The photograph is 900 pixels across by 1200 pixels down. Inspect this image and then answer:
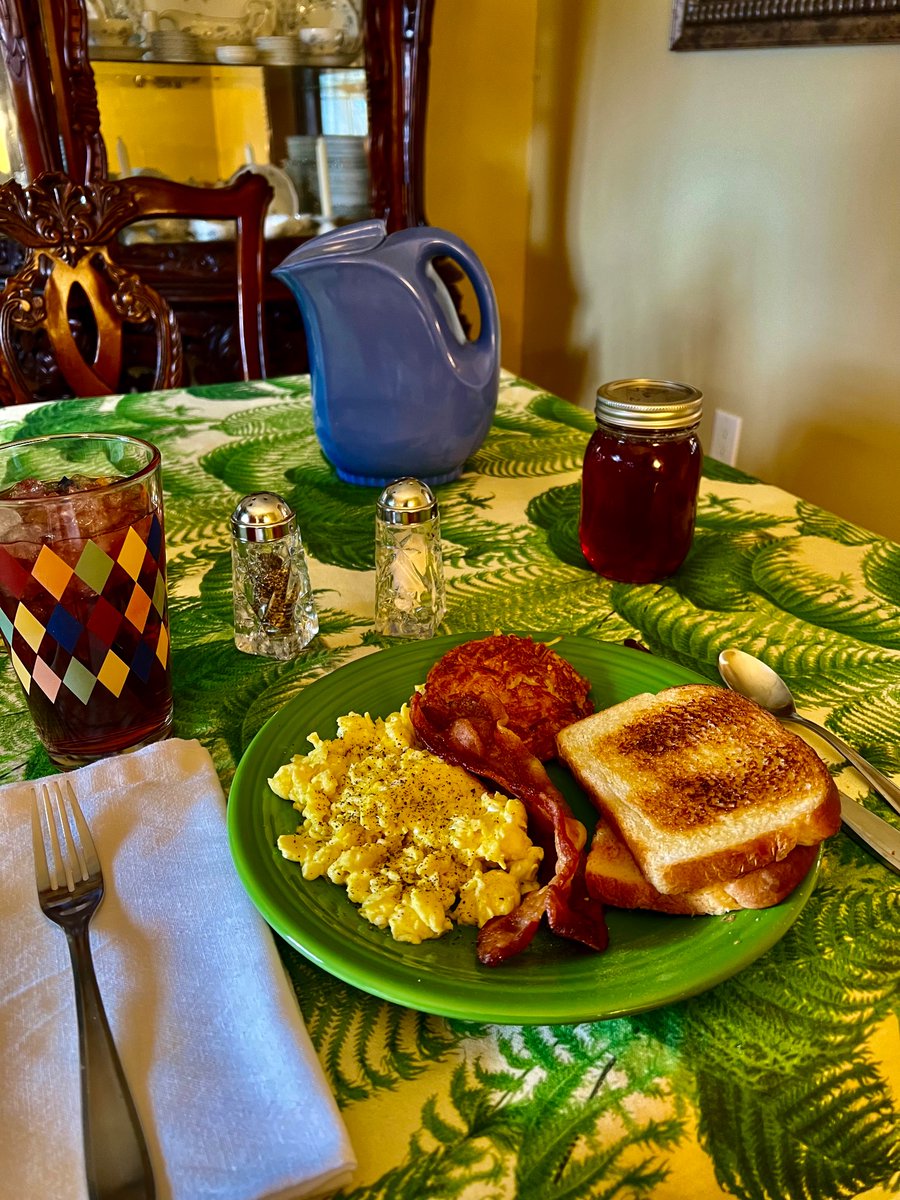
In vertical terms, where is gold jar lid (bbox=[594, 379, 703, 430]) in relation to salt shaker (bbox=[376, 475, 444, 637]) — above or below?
above

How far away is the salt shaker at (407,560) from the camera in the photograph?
768mm

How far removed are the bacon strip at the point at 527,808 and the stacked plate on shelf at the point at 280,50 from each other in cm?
208

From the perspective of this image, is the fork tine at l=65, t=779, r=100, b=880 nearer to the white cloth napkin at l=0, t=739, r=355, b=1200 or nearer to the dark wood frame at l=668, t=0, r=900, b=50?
the white cloth napkin at l=0, t=739, r=355, b=1200

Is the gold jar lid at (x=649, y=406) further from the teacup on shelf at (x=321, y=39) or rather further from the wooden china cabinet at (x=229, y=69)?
the teacup on shelf at (x=321, y=39)

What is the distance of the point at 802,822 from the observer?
1.55 feet

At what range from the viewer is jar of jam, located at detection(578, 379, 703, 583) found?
31.1 inches

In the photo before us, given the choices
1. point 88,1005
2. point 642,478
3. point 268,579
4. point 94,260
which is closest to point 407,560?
point 268,579

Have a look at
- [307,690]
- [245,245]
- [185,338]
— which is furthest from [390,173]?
[307,690]

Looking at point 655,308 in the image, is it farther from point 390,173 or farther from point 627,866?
point 627,866

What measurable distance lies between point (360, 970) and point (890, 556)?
0.74 m

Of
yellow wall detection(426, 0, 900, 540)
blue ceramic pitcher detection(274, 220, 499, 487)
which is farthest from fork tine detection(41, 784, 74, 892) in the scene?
yellow wall detection(426, 0, 900, 540)

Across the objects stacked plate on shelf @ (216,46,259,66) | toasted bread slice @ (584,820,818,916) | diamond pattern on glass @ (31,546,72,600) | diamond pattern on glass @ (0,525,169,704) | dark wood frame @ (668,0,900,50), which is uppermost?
dark wood frame @ (668,0,900,50)

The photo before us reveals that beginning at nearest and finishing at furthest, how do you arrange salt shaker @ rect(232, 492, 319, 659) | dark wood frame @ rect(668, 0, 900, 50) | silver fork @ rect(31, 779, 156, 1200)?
silver fork @ rect(31, 779, 156, 1200) → salt shaker @ rect(232, 492, 319, 659) → dark wood frame @ rect(668, 0, 900, 50)

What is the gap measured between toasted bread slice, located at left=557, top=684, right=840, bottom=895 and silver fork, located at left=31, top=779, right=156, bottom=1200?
0.26 m
